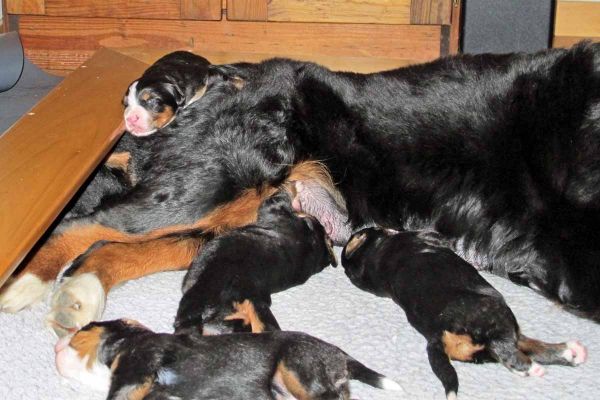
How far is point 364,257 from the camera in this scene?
2.71 metres

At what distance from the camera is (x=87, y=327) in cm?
219

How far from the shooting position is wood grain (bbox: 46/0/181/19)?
4.51m

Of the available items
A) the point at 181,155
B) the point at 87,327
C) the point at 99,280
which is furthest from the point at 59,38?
the point at 87,327

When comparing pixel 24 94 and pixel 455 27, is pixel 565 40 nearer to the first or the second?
pixel 455 27

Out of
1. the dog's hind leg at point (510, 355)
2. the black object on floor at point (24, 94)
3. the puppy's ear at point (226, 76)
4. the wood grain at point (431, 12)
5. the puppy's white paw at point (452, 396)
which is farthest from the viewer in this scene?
the wood grain at point (431, 12)

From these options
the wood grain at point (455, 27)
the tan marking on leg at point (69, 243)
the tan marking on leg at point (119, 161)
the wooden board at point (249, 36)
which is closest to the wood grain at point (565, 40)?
the wood grain at point (455, 27)

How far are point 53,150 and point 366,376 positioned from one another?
133 centimetres

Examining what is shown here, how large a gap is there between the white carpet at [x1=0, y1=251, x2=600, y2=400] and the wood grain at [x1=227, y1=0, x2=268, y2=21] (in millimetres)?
1995

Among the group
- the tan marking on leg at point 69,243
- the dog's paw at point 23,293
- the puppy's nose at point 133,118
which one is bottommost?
the dog's paw at point 23,293

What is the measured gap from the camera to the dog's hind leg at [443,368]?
2092 mm

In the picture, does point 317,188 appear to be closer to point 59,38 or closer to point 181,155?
point 181,155

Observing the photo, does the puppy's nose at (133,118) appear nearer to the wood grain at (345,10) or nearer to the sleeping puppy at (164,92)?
the sleeping puppy at (164,92)

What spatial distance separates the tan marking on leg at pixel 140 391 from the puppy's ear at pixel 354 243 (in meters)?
1.02

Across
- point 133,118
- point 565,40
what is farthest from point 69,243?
point 565,40
